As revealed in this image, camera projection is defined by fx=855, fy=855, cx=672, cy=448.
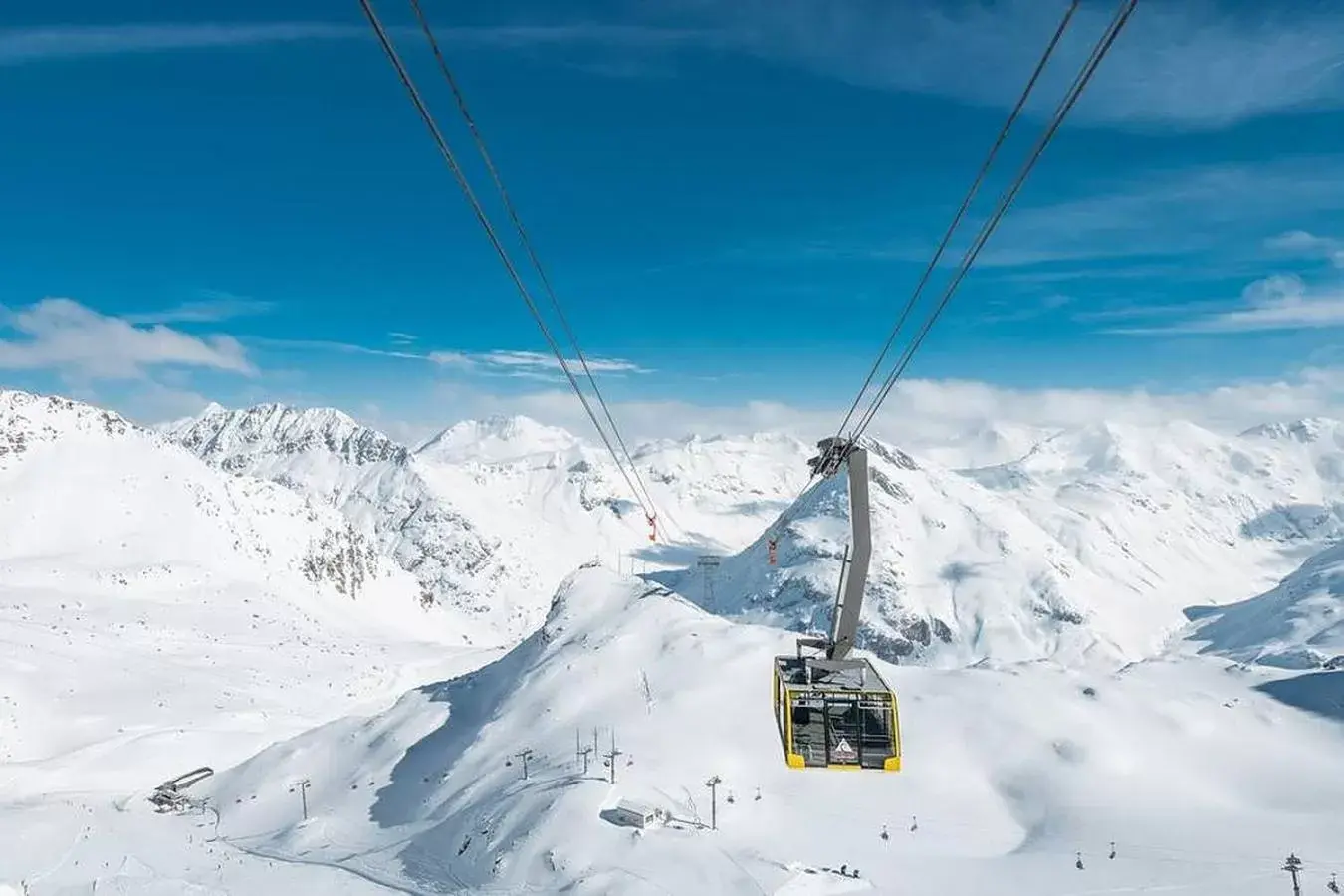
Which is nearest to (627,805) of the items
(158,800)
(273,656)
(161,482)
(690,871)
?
(690,871)

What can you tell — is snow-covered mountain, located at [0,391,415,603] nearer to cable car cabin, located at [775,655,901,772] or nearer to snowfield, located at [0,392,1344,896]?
snowfield, located at [0,392,1344,896]

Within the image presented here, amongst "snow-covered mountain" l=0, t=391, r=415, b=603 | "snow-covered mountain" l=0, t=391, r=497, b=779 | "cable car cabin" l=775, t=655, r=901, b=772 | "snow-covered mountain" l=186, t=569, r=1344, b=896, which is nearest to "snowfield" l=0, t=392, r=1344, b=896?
"snow-covered mountain" l=186, t=569, r=1344, b=896

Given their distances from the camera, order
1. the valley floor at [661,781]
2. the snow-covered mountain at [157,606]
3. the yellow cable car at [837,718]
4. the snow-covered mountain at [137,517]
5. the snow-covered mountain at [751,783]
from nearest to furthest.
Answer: the yellow cable car at [837,718]
the valley floor at [661,781]
the snow-covered mountain at [751,783]
the snow-covered mountain at [157,606]
the snow-covered mountain at [137,517]

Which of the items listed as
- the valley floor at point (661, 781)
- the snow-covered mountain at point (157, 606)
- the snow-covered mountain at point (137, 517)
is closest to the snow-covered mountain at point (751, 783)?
the valley floor at point (661, 781)

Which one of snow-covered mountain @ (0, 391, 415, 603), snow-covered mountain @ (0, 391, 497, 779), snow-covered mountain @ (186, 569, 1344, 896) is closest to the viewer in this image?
snow-covered mountain @ (186, 569, 1344, 896)

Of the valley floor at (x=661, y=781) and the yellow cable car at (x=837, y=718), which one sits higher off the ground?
the yellow cable car at (x=837, y=718)

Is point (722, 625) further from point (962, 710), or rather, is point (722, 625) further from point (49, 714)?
point (49, 714)

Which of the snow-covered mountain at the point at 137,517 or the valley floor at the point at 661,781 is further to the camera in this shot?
the snow-covered mountain at the point at 137,517

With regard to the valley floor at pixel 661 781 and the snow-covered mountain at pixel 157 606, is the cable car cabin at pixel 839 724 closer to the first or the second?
the valley floor at pixel 661 781

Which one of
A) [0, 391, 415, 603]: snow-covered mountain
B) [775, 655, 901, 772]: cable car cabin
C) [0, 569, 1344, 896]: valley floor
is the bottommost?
[0, 569, 1344, 896]: valley floor
